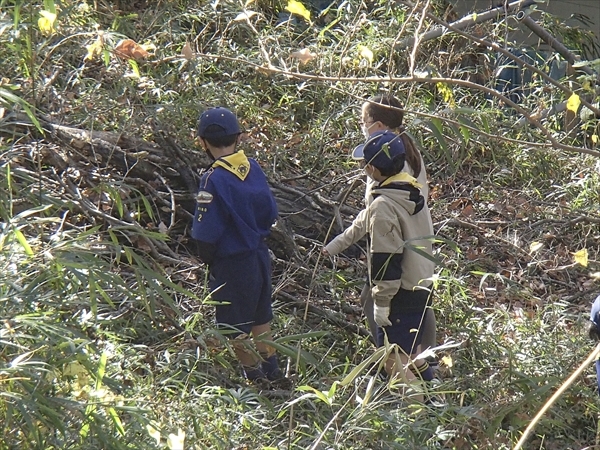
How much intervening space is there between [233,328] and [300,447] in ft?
2.79

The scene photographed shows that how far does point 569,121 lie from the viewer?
7.20m

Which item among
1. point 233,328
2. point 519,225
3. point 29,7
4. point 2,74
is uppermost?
point 29,7

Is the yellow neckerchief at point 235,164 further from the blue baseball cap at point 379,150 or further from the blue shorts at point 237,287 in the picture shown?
the blue baseball cap at point 379,150

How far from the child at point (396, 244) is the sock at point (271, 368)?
20.2 inches

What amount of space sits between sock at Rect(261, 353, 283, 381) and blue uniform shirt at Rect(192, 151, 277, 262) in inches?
20.9

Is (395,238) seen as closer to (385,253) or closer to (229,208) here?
(385,253)

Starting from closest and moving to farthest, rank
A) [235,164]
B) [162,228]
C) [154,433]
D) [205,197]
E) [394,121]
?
[154,433], [205,197], [235,164], [394,121], [162,228]

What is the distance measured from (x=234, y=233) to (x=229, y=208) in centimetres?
14

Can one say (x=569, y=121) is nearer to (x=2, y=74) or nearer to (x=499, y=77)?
(x=499, y=77)

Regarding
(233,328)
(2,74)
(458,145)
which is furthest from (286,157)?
(233,328)

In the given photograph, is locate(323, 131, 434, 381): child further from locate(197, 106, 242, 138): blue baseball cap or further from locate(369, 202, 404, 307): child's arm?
locate(197, 106, 242, 138): blue baseball cap

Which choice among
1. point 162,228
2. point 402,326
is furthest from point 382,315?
point 162,228

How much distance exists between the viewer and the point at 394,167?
4.05 m

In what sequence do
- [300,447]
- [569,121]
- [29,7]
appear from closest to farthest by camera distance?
[300,447]
[29,7]
[569,121]
